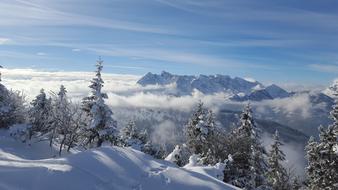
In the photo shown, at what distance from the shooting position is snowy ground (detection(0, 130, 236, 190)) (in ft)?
53.7

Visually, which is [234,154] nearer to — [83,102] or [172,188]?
[83,102]

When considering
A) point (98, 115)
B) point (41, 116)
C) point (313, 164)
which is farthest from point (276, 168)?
point (41, 116)

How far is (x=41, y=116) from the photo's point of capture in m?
47.2

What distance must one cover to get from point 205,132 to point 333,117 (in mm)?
13805

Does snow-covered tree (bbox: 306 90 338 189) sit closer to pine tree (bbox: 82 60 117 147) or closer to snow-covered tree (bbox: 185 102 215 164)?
snow-covered tree (bbox: 185 102 215 164)

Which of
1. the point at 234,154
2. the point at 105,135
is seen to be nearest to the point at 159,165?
the point at 234,154

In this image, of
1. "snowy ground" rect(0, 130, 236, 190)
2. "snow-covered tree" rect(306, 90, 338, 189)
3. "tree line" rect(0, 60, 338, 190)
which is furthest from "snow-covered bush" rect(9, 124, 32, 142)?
"snow-covered tree" rect(306, 90, 338, 189)

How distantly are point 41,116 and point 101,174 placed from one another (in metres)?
30.7

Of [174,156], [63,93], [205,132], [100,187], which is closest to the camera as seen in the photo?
[100,187]

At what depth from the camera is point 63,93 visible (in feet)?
182

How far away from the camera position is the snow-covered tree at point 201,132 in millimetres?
46816

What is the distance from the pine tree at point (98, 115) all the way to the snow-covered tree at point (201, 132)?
956cm

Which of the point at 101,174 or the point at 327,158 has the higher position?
the point at 101,174

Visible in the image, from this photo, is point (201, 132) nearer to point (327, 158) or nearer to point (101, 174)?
Result: point (327, 158)
